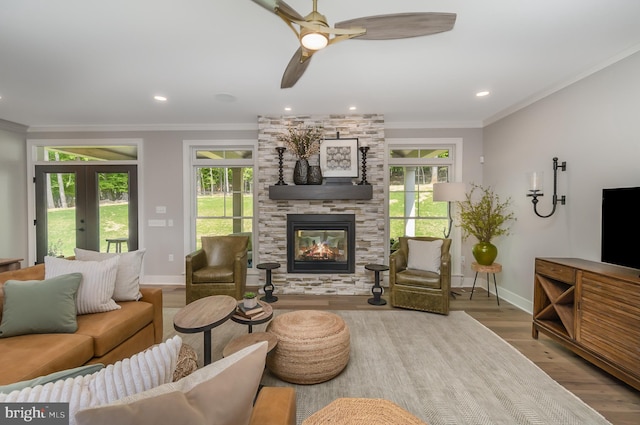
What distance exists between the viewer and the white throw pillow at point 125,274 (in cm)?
232

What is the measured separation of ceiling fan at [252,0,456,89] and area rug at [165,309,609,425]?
2.26 meters

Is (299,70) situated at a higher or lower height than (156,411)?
higher

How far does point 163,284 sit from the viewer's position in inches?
180

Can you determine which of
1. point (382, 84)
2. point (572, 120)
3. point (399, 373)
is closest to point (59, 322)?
point (399, 373)

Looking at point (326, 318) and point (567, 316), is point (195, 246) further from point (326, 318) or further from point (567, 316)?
point (567, 316)

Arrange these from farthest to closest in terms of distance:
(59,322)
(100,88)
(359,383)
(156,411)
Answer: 1. (100,88)
2. (359,383)
3. (59,322)
4. (156,411)

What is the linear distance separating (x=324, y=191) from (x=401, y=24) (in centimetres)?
260

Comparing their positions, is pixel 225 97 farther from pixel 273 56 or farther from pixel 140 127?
pixel 140 127

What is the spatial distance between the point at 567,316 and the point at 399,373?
1.65 metres

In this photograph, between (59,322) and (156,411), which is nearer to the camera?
(156,411)

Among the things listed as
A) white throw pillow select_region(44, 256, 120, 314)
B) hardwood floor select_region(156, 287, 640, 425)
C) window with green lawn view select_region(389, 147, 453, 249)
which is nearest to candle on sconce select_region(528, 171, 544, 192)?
window with green lawn view select_region(389, 147, 453, 249)

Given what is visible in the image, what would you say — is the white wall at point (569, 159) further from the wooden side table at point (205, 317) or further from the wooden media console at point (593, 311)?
the wooden side table at point (205, 317)

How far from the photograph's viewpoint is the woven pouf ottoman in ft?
6.50

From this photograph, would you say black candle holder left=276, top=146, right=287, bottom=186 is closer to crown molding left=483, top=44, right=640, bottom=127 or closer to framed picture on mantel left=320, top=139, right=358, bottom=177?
framed picture on mantel left=320, top=139, right=358, bottom=177
